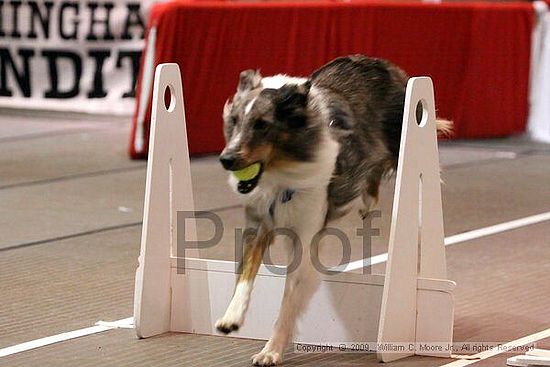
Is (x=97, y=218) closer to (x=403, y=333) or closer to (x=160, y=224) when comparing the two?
(x=160, y=224)

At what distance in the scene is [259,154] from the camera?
4.00 metres

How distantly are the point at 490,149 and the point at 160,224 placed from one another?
6011mm

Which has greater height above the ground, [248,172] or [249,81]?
[249,81]

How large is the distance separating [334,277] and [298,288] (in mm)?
228

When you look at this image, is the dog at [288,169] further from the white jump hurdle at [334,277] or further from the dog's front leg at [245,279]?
the white jump hurdle at [334,277]

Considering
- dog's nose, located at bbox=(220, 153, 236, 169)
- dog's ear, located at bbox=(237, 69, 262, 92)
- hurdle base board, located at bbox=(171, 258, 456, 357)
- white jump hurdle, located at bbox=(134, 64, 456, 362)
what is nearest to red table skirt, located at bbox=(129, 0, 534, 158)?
white jump hurdle, located at bbox=(134, 64, 456, 362)

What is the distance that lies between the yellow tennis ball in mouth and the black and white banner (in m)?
7.47

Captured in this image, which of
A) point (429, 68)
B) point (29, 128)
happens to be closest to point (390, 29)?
point (429, 68)

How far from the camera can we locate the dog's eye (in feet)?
13.2

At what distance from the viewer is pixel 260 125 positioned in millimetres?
4016

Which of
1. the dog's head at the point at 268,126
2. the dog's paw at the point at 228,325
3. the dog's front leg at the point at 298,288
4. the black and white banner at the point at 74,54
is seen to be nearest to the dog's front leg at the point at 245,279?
the dog's paw at the point at 228,325

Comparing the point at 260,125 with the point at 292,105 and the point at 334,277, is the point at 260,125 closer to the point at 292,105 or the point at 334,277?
the point at 292,105

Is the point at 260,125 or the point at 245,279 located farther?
the point at 245,279

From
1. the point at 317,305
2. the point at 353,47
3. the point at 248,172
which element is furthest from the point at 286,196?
the point at 353,47
